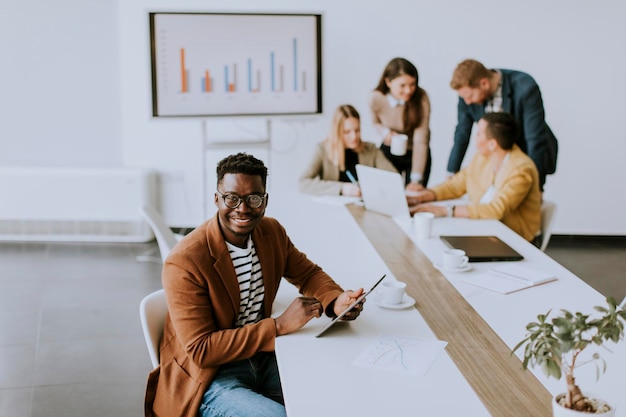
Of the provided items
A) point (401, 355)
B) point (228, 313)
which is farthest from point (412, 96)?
point (401, 355)

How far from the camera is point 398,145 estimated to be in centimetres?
519

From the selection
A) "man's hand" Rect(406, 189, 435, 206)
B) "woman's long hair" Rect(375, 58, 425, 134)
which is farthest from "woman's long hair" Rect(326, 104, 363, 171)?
"woman's long hair" Rect(375, 58, 425, 134)

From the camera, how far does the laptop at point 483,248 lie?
2.91 meters

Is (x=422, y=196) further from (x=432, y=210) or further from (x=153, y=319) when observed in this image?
(x=153, y=319)

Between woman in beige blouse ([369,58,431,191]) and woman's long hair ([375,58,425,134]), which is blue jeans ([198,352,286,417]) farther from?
woman's long hair ([375,58,425,134])

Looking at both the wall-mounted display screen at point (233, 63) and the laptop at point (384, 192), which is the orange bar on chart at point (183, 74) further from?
the laptop at point (384, 192)

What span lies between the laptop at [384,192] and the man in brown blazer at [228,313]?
1.27m

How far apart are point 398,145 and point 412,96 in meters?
0.37

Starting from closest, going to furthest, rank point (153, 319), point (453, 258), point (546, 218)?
point (153, 319) → point (453, 258) → point (546, 218)

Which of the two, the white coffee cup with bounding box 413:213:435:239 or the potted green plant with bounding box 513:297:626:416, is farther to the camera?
the white coffee cup with bounding box 413:213:435:239

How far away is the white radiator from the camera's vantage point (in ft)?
18.7

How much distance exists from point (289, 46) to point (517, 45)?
5.67ft

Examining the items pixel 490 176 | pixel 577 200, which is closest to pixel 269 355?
pixel 490 176

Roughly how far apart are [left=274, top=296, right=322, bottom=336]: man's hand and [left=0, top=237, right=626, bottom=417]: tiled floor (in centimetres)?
129
